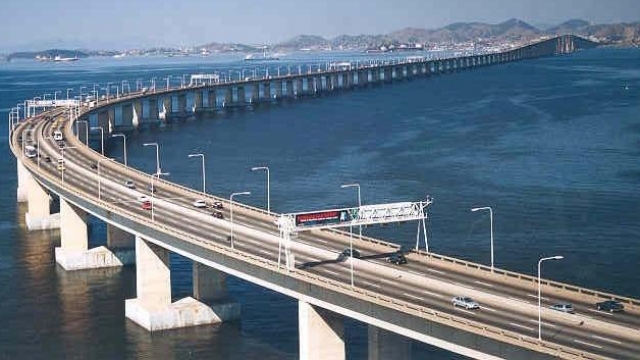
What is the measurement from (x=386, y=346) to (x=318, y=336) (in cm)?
345

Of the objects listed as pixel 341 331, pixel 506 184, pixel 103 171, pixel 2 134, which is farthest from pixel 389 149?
pixel 341 331

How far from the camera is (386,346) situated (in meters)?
49.8

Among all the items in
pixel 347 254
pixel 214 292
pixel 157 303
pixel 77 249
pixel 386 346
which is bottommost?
pixel 157 303

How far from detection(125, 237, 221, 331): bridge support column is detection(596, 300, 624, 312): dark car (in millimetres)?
25867

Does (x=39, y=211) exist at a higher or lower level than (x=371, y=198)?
lower

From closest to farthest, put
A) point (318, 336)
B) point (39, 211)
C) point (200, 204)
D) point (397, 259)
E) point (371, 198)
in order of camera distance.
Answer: point (318, 336) → point (397, 259) → point (200, 204) → point (39, 211) → point (371, 198)

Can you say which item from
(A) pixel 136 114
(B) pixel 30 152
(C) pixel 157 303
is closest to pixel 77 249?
(C) pixel 157 303

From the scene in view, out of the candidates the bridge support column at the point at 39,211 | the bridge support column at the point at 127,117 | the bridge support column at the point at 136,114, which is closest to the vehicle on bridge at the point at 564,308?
the bridge support column at the point at 39,211

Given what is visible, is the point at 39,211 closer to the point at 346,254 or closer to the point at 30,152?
the point at 30,152

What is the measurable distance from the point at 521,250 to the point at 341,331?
3034cm

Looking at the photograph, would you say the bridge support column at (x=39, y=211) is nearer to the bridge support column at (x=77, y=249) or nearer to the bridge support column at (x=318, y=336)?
the bridge support column at (x=77, y=249)

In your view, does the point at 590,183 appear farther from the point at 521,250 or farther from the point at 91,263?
the point at 91,263

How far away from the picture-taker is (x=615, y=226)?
86.5 meters

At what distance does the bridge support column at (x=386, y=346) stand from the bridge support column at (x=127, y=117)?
14057 cm
